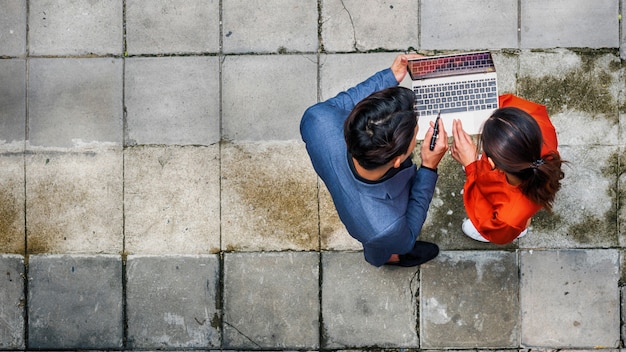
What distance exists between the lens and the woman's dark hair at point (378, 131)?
2.53 metres

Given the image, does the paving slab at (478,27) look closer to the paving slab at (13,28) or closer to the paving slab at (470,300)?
the paving slab at (470,300)

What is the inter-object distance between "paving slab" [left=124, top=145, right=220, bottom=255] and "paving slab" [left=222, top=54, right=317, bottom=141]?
0.91 feet

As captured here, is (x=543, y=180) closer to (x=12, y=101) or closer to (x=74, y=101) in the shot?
(x=74, y=101)

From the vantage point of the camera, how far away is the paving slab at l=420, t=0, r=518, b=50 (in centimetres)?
435

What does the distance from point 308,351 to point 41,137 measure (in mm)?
2554

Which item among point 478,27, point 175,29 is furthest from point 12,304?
point 478,27

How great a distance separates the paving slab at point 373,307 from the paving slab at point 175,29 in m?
1.96

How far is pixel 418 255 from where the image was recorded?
414 cm

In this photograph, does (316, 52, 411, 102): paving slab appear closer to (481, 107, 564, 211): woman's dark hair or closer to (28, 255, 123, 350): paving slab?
(481, 107, 564, 211): woman's dark hair

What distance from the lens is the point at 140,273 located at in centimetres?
440

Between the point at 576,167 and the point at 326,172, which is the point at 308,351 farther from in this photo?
the point at 576,167

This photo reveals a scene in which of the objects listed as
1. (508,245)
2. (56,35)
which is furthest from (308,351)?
(56,35)

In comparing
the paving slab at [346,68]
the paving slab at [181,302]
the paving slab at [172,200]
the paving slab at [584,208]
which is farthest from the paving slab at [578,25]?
the paving slab at [181,302]

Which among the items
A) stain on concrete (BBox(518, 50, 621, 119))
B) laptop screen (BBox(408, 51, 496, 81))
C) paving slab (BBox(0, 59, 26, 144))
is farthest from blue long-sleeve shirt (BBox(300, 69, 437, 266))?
paving slab (BBox(0, 59, 26, 144))
